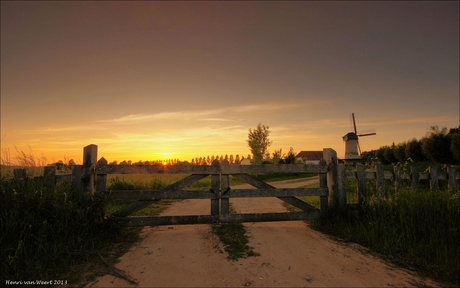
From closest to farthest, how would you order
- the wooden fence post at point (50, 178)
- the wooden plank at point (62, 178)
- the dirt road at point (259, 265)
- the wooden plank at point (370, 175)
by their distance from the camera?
the dirt road at point (259, 265) → the wooden fence post at point (50, 178) → the wooden plank at point (62, 178) → the wooden plank at point (370, 175)

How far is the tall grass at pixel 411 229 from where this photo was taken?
14.8 feet

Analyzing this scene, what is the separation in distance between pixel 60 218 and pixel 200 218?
311cm

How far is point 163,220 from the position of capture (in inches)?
265

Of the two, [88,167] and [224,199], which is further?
[224,199]

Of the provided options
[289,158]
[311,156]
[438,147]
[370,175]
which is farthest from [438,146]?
[311,156]

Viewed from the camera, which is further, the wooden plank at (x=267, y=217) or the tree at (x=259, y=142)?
the tree at (x=259, y=142)

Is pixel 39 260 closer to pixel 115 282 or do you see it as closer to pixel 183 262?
pixel 115 282

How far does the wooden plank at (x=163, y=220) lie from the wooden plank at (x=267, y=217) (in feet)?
1.25

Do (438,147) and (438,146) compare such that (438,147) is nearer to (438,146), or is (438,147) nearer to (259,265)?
(438,146)

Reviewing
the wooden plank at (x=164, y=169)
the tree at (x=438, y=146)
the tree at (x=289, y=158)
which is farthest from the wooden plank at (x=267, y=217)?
the tree at (x=289, y=158)

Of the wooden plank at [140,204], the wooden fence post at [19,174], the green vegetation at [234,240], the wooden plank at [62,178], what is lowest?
the green vegetation at [234,240]

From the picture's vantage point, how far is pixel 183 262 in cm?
454

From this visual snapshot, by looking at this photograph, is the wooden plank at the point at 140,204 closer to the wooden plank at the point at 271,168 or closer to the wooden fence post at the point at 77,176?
the wooden plank at the point at 271,168

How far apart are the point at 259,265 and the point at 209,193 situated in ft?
9.29
